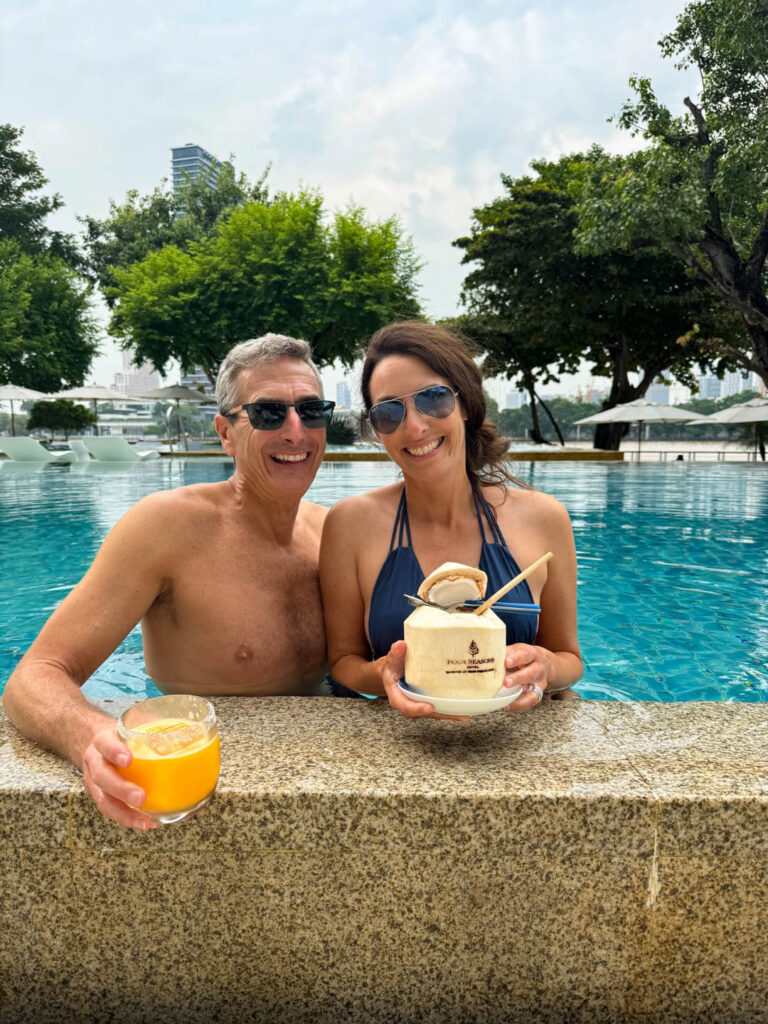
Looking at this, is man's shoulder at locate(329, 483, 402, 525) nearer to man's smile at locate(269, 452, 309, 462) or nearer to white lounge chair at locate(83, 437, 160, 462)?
man's smile at locate(269, 452, 309, 462)

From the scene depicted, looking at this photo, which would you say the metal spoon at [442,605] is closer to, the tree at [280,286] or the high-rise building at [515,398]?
the tree at [280,286]

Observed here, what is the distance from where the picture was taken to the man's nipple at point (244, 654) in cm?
270

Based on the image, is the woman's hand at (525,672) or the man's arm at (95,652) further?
the woman's hand at (525,672)

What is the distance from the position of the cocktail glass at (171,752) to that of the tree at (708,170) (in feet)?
54.6

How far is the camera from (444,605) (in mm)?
1644

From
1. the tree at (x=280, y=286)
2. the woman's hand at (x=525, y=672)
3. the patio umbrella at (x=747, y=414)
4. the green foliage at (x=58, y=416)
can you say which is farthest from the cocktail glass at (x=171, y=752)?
the green foliage at (x=58, y=416)

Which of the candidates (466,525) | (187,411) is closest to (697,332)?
(466,525)

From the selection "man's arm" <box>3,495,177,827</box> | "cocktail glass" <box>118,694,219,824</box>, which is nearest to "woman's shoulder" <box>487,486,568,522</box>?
"man's arm" <box>3,495,177,827</box>

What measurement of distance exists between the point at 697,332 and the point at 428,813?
29.1 meters

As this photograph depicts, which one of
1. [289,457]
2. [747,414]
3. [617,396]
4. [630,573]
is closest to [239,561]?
[289,457]

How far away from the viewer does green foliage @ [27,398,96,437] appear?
34.0 meters

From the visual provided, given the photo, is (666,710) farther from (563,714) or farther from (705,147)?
(705,147)

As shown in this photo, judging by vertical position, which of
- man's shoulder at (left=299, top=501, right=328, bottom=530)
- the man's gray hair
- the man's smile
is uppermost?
the man's gray hair

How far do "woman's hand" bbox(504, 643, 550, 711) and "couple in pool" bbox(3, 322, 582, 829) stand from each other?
34 centimetres
